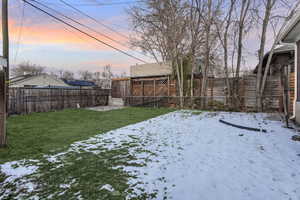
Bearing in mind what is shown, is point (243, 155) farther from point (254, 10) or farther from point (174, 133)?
point (254, 10)

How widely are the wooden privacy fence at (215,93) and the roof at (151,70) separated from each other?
98 centimetres

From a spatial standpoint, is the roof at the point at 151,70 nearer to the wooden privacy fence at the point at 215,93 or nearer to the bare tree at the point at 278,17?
the wooden privacy fence at the point at 215,93

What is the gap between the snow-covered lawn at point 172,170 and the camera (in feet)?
5.55

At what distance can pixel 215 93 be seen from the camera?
876 cm

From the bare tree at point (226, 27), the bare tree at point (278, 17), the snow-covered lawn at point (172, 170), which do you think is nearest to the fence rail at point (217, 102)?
the bare tree at point (278, 17)

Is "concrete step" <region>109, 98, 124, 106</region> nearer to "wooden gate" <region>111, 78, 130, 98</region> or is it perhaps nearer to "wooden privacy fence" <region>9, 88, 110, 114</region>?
"wooden gate" <region>111, 78, 130, 98</region>

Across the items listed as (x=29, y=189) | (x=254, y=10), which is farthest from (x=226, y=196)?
(x=254, y=10)

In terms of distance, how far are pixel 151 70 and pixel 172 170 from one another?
11.2 m

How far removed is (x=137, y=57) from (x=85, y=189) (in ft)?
44.3

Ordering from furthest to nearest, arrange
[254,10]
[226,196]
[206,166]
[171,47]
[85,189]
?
[171,47], [254,10], [206,166], [85,189], [226,196]

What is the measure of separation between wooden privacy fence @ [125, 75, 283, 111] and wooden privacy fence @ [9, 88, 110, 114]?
2.45m

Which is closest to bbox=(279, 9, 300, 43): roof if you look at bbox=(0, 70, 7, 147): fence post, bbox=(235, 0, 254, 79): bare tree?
bbox=(235, 0, 254, 79): bare tree

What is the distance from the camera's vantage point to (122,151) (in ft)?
9.68

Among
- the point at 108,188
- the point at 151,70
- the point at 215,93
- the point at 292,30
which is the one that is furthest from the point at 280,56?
the point at 108,188
